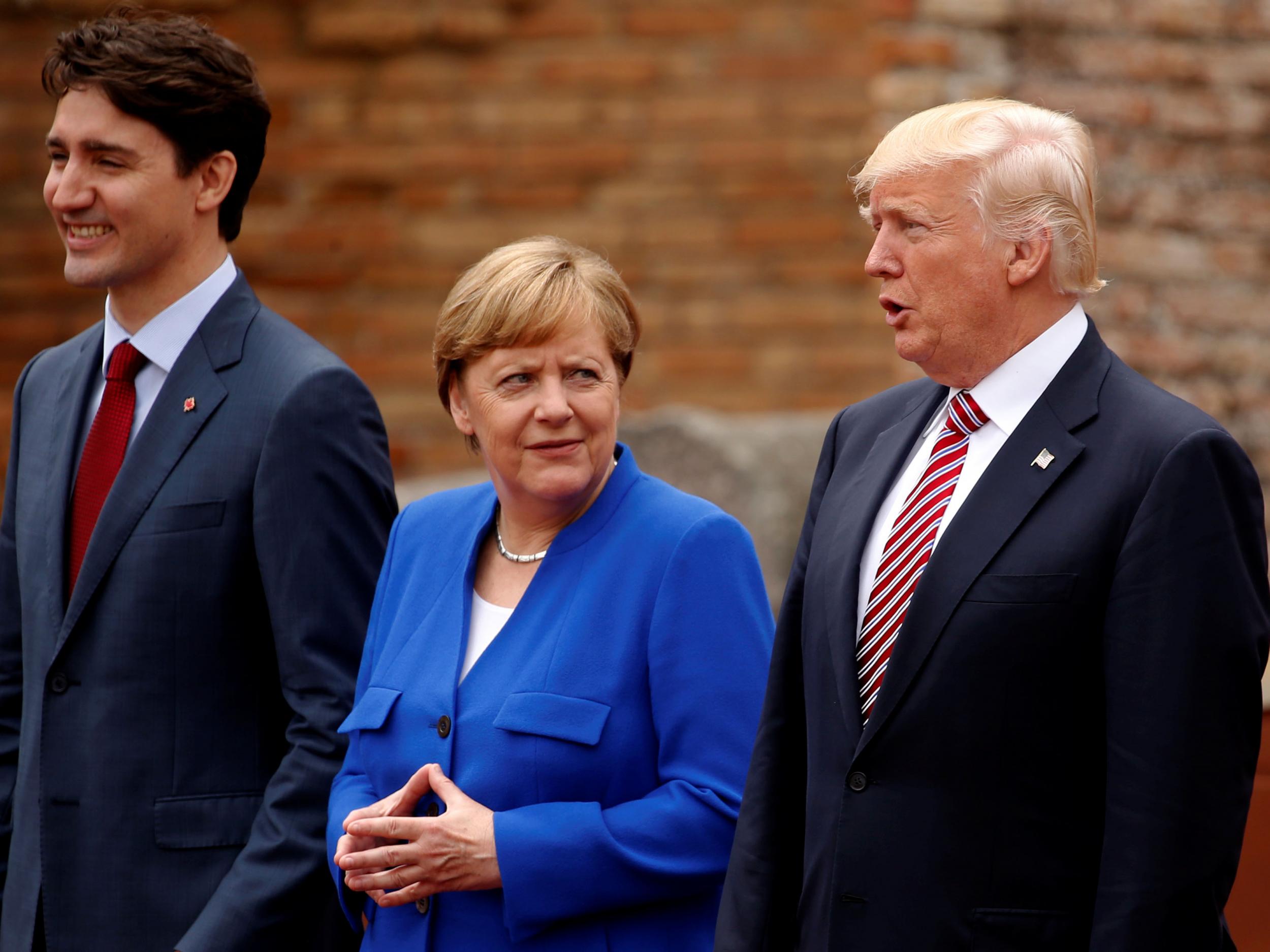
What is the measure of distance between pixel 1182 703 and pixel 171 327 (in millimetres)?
1805

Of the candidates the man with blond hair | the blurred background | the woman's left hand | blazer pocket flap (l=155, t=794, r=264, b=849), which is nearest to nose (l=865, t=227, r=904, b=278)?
the man with blond hair

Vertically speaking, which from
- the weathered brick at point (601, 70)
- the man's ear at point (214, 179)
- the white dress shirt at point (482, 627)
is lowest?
the white dress shirt at point (482, 627)

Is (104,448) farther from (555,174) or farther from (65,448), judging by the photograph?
(555,174)

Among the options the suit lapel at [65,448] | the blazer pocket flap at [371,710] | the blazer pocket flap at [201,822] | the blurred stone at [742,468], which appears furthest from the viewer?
the blurred stone at [742,468]

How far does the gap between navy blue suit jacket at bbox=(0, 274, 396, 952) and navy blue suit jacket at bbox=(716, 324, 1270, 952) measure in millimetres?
896

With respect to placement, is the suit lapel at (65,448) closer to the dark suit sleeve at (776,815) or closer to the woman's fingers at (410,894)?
the woman's fingers at (410,894)

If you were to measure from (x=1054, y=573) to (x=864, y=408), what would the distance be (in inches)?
21.7

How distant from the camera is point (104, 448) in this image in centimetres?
275

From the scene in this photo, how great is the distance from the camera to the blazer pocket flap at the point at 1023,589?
6.43 ft

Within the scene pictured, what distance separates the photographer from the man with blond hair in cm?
189

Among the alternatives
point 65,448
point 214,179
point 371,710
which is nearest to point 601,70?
point 214,179

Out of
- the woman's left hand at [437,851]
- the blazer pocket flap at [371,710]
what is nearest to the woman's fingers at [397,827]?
the woman's left hand at [437,851]

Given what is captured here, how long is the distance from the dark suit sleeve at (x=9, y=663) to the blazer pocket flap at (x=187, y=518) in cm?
41

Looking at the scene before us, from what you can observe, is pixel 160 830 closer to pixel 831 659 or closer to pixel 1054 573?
pixel 831 659
